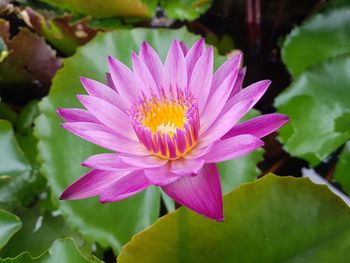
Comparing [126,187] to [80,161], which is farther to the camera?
[80,161]

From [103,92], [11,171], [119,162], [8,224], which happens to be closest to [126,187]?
[119,162]

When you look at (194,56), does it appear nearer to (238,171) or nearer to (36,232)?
(238,171)

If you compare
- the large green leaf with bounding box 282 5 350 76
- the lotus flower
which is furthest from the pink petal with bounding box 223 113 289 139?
the large green leaf with bounding box 282 5 350 76

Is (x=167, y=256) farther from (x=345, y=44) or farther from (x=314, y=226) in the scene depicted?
(x=345, y=44)

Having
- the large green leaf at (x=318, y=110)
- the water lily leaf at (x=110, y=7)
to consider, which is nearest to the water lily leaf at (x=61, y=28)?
→ the water lily leaf at (x=110, y=7)

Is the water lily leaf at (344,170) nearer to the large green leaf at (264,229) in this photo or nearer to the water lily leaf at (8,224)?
the large green leaf at (264,229)

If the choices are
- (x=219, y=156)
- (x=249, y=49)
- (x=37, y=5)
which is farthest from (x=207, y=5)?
(x=219, y=156)

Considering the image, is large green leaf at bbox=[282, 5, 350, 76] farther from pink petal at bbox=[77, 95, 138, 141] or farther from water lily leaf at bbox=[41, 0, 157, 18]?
pink petal at bbox=[77, 95, 138, 141]
